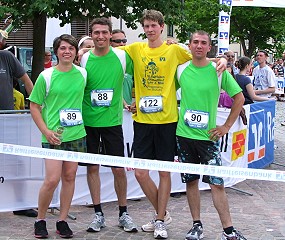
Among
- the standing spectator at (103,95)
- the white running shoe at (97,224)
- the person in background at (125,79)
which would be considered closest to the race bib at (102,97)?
the standing spectator at (103,95)

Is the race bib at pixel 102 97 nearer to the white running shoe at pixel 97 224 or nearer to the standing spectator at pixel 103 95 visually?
the standing spectator at pixel 103 95

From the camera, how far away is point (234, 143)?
848cm

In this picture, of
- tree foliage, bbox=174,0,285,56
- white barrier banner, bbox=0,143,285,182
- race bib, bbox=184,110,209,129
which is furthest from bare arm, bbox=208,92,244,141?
tree foliage, bbox=174,0,285,56

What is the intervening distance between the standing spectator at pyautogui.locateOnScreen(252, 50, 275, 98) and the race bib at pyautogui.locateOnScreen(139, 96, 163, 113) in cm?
658

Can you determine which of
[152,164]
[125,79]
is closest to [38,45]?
[125,79]

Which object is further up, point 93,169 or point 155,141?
point 155,141

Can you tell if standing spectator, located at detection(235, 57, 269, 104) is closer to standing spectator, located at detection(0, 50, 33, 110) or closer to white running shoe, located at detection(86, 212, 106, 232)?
standing spectator, located at detection(0, 50, 33, 110)

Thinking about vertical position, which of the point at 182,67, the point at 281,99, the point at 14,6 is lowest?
the point at 281,99

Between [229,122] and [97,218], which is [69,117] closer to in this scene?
[97,218]

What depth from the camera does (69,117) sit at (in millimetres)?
5773

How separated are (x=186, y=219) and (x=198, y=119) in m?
1.61

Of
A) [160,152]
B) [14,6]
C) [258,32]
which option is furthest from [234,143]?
[258,32]

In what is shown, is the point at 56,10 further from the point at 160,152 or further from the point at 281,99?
the point at 281,99

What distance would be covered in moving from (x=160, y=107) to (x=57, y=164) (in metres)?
1.15
